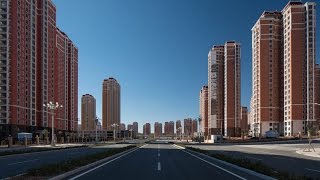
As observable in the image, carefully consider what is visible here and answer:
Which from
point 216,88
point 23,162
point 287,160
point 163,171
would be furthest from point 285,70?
point 163,171

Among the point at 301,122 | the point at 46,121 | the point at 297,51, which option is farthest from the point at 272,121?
the point at 46,121

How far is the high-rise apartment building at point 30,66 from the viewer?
409 feet

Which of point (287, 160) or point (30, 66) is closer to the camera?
point (287, 160)

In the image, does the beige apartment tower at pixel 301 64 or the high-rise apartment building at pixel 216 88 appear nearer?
the beige apartment tower at pixel 301 64

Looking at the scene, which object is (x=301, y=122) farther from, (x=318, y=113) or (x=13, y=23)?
(x=13, y=23)

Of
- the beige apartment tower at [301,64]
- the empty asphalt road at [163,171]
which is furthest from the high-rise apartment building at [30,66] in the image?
the empty asphalt road at [163,171]

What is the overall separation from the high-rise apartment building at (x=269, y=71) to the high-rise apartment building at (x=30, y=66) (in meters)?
66.6

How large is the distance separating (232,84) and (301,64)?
3783 centimetres

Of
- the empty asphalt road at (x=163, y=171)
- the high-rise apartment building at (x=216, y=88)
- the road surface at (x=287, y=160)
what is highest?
the high-rise apartment building at (x=216, y=88)

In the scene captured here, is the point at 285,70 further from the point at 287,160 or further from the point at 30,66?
the point at 287,160

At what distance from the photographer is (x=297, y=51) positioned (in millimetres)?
139250

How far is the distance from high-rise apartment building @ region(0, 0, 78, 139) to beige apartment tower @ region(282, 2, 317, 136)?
73664mm

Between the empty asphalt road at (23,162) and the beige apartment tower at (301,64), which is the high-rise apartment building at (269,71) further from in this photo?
the empty asphalt road at (23,162)

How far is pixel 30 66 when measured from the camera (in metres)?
138
